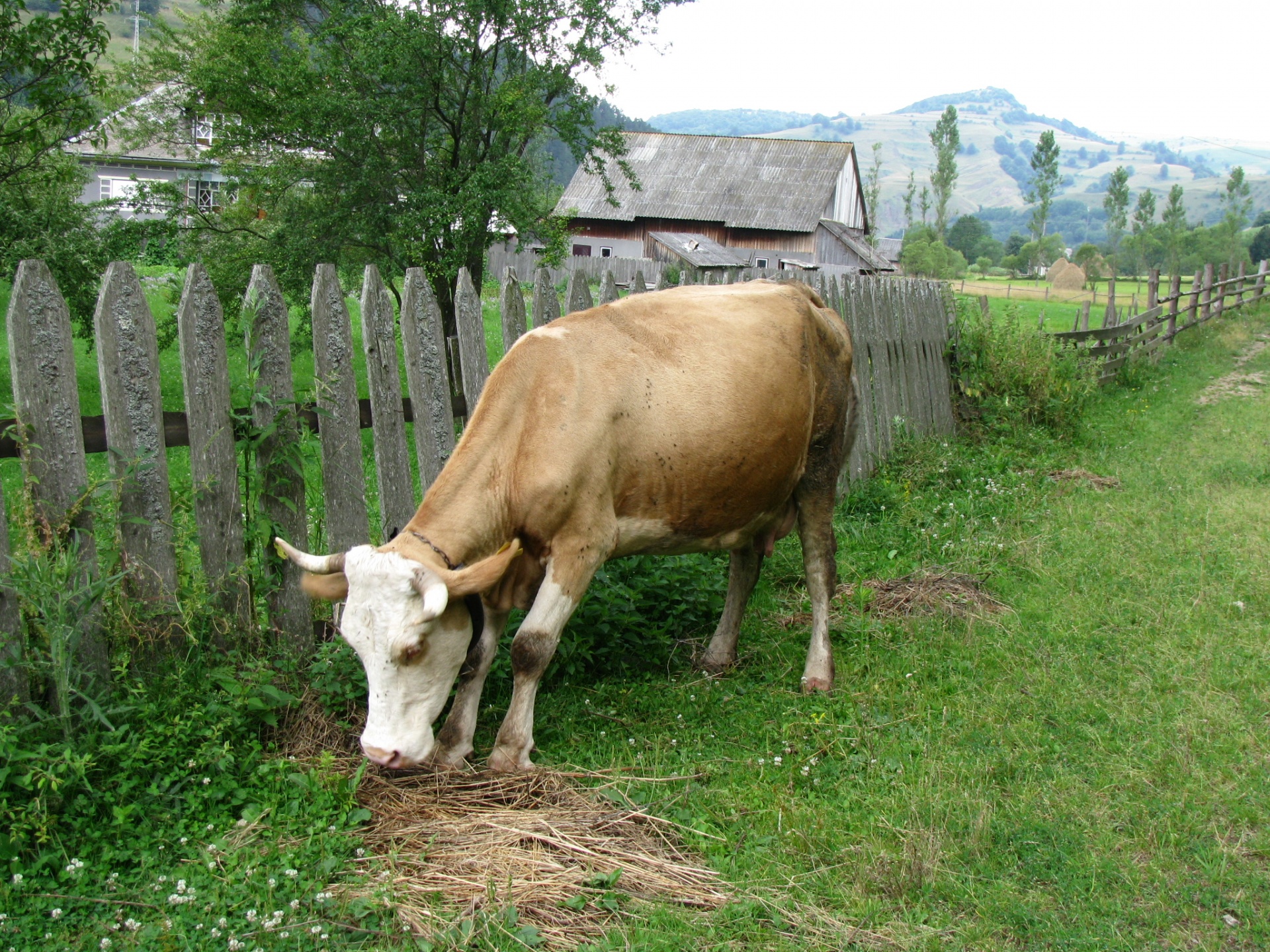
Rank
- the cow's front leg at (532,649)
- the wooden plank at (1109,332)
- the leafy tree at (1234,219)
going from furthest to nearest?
the leafy tree at (1234,219) < the wooden plank at (1109,332) < the cow's front leg at (532,649)

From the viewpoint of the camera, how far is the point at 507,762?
378cm

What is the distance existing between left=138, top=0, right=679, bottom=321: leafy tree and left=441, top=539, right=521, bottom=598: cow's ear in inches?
415

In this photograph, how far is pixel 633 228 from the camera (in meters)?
48.7

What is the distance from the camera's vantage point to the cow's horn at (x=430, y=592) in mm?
3152

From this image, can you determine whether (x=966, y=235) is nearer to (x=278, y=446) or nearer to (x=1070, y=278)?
(x=1070, y=278)

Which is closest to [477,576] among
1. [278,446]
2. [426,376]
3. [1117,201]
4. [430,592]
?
[430,592]

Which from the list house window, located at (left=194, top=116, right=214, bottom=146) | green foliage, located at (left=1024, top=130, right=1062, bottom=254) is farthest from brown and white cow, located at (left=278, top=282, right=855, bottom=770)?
green foliage, located at (left=1024, top=130, right=1062, bottom=254)

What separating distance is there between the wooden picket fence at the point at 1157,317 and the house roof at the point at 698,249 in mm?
19075

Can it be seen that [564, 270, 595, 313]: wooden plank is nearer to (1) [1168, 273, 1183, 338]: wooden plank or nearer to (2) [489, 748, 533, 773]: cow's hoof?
(2) [489, 748, 533, 773]: cow's hoof

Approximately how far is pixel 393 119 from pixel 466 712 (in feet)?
38.5

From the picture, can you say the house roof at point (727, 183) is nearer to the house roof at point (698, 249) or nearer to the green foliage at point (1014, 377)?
the house roof at point (698, 249)

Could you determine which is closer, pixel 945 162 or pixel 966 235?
pixel 945 162

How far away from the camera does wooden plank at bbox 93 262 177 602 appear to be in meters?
3.69

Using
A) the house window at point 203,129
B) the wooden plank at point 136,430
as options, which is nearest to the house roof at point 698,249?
the house window at point 203,129
